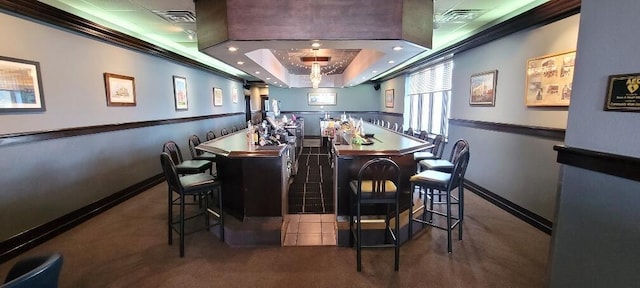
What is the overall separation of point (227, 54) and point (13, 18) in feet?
6.28

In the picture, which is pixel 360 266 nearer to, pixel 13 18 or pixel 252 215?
pixel 252 215

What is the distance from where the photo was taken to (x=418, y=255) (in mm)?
2631

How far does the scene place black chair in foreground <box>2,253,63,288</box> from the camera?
3.21 ft

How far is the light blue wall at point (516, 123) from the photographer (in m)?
3.02

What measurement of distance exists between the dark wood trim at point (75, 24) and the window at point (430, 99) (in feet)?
17.9

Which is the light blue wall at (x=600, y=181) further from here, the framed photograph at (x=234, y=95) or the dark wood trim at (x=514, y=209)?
the framed photograph at (x=234, y=95)

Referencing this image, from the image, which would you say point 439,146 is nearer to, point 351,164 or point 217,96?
point 351,164

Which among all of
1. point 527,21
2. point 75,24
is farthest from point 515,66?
point 75,24

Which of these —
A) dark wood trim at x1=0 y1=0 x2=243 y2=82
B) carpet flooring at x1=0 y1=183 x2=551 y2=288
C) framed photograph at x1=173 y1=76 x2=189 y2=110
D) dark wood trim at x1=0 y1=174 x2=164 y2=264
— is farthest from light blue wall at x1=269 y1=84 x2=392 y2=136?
carpet flooring at x1=0 y1=183 x2=551 y2=288

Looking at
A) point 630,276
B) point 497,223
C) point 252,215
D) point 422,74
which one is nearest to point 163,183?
point 252,215

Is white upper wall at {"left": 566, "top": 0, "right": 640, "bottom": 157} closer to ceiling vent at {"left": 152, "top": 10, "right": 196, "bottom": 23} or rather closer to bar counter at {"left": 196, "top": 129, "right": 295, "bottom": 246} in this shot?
bar counter at {"left": 196, "top": 129, "right": 295, "bottom": 246}

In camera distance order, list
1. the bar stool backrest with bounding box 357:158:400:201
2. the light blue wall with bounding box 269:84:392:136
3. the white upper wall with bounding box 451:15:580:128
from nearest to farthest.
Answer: the bar stool backrest with bounding box 357:158:400:201 → the white upper wall with bounding box 451:15:580:128 → the light blue wall with bounding box 269:84:392:136

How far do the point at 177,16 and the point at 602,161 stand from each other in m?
4.44

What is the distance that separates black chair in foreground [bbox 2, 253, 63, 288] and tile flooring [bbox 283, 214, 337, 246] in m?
1.91
